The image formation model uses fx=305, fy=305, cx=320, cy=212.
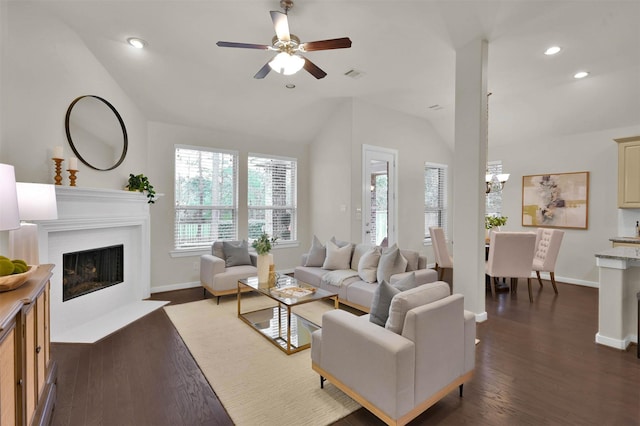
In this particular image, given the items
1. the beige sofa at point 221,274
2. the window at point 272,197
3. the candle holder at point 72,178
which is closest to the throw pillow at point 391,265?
the beige sofa at point 221,274

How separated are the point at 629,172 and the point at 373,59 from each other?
4.23 m

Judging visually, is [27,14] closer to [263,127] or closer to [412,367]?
[263,127]

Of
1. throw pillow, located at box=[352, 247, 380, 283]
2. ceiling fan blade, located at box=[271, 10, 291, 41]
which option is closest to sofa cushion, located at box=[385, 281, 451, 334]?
throw pillow, located at box=[352, 247, 380, 283]

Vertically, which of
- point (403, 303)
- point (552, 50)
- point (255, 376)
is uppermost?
point (552, 50)

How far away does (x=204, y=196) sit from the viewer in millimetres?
5312

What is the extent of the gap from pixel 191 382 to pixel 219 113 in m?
4.07

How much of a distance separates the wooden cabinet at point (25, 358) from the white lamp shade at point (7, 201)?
36 cm

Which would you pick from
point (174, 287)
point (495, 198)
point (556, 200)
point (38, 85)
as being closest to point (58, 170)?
point (38, 85)

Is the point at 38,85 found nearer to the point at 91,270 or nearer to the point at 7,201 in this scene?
the point at 91,270

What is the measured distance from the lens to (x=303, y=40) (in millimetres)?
3508

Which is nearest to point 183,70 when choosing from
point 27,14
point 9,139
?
point 27,14

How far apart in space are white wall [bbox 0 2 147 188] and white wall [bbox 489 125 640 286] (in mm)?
7157

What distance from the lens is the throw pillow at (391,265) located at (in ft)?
11.8

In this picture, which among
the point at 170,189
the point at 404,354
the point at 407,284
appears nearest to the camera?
the point at 404,354
